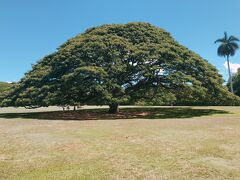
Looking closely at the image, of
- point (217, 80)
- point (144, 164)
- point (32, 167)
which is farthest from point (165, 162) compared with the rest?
point (217, 80)

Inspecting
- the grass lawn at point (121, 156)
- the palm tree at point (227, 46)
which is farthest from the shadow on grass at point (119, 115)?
the palm tree at point (227, 46)

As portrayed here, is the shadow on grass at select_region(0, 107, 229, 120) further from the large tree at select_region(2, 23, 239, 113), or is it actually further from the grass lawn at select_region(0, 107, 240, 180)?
the grass lawn at select_region(0, 107, 240, 180)

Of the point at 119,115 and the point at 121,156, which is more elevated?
the point at 119,115

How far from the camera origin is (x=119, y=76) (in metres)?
26.1

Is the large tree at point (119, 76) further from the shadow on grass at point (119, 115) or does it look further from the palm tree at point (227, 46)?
the palm tree at point (227, 46)

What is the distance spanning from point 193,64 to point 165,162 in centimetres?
1871

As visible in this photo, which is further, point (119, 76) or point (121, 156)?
point (119, 76)

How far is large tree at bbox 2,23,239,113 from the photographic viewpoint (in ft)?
79.3

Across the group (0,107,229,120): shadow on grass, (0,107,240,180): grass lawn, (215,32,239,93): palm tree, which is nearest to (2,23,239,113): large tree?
(0,107,229,120): shadow on grass

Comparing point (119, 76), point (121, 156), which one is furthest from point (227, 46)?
point (121, 156)

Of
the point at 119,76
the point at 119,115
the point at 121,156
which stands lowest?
the point at 121,156

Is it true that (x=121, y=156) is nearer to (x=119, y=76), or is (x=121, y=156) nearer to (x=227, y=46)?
(x=119, y=76)

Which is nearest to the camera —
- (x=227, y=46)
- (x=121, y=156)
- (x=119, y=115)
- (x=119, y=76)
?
(x=121, y=156)

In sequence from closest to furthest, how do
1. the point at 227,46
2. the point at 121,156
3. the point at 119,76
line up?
the point at 121,156 → the point at 119,76 → the point at 227,46
